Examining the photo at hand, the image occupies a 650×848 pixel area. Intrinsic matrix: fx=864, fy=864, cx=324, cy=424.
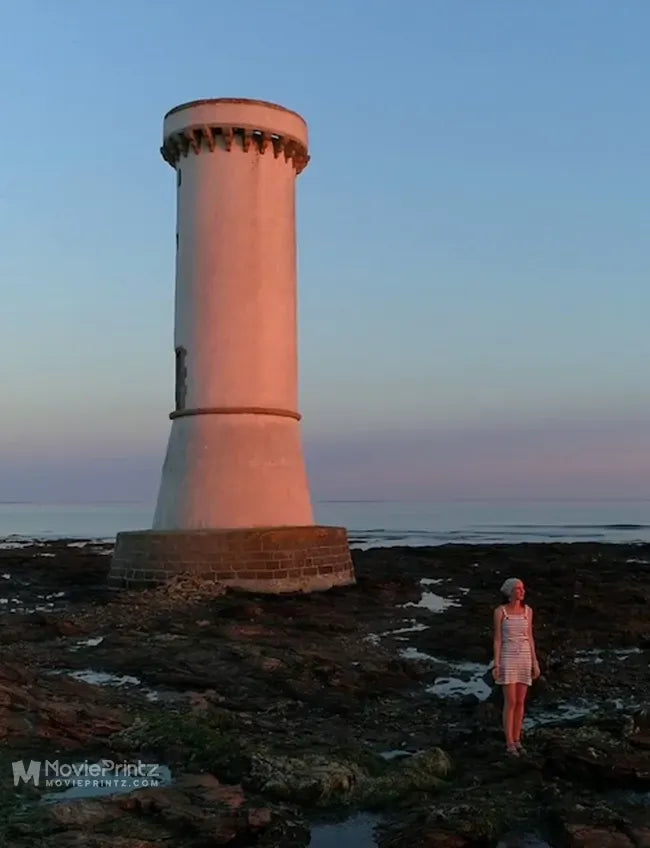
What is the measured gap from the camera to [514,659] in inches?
282

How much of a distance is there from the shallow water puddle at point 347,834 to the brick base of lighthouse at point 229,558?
10.2m

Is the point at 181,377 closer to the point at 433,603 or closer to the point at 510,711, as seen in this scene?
the point at 433,603

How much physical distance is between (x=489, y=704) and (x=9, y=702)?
450 centimetres

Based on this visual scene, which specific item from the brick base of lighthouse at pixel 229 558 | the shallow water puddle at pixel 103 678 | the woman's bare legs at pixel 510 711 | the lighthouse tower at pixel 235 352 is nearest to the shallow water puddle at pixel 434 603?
the lighthouse tower at pixel 235 352

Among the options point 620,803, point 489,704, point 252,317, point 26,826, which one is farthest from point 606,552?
point 26,826

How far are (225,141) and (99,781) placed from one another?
534 inches

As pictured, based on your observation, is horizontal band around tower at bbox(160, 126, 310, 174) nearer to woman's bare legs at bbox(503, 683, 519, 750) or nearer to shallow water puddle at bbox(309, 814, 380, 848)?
woman's bare legs at bbox(503, 683, 519, 750)

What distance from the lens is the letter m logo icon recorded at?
6051 mm

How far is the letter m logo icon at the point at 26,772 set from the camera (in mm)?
6051

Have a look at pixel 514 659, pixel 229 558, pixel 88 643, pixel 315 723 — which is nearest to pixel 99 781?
pixel 315 723

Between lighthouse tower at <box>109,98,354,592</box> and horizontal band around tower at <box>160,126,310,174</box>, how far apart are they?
22 millimetres

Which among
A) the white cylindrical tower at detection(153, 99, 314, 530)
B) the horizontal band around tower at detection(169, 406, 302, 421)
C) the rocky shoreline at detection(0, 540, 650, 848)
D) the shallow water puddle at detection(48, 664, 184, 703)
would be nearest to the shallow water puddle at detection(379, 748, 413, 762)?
the rocky shoreline at detection(0, 540, 650, 848)

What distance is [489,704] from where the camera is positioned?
28.1ft

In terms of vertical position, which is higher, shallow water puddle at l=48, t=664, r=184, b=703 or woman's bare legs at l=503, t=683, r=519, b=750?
woman's bare legs at l=503, t=683, r=519, b=750
